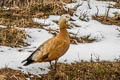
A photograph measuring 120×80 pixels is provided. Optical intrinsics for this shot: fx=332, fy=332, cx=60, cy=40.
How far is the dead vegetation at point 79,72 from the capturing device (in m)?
4.76

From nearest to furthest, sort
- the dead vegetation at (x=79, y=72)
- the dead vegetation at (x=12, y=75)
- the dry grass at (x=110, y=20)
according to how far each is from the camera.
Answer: the dead vegetation at (x=12, y=75), the dead vegetation at (x=79, y=72), the dry grass at (x=110, y=20)

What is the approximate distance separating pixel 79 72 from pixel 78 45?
151 cm

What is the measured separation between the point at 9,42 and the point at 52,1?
281 centimetres

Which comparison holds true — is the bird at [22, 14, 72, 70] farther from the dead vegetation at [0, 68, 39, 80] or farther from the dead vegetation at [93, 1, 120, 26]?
the dead vegetation at [93, 1, 120, 26]

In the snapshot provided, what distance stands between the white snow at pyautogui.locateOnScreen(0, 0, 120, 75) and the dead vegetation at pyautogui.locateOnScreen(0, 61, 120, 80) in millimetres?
165

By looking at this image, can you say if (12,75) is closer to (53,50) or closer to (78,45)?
(53,50)

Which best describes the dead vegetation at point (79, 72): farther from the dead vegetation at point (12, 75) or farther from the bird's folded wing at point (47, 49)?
the bird's folded wing at point (47, 49)

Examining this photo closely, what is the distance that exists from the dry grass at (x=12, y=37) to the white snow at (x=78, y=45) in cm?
16

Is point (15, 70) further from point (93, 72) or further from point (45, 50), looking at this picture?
point (93, 72)

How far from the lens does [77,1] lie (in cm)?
969

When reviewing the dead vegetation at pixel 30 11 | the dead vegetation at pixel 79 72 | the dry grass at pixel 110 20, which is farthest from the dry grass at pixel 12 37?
the dry grass at pixel 110 20

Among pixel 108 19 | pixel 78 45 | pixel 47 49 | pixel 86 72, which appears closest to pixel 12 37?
pixel 78 45

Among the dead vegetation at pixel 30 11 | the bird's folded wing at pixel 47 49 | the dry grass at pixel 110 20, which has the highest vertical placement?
the bird's folded wing at pixel 47 49

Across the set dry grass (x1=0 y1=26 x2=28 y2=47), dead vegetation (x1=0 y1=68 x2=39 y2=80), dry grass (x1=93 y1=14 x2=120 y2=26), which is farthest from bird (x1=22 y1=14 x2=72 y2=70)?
dry grass (x1=93 y1=14 x2=120 y2=26)
